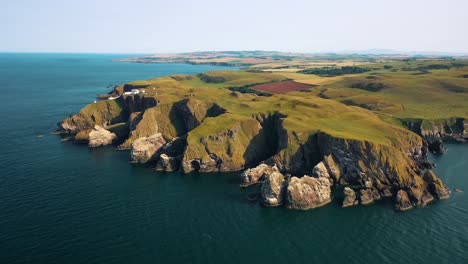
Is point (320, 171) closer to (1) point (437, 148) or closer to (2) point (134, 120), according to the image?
(1) point (437, 148)

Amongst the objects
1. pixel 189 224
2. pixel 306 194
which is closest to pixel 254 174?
pixel 306 194

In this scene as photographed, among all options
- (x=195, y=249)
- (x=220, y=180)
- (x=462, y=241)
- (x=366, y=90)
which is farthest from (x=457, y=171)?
(x=366, y=90)

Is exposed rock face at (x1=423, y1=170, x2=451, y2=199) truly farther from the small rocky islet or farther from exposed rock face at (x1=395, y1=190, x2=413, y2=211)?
exposed rock face at (x1=395, y1=190, x2=413, y2=211)

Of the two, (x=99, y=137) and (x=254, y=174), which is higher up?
(x=99, y=137)

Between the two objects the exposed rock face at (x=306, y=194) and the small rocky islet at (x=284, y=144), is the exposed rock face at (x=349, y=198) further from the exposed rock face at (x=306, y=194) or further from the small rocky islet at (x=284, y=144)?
the exposed rock face at (x=306, y=194)

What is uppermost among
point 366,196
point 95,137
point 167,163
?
point 95,137

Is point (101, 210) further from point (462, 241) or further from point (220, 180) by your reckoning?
point (462, 241)
